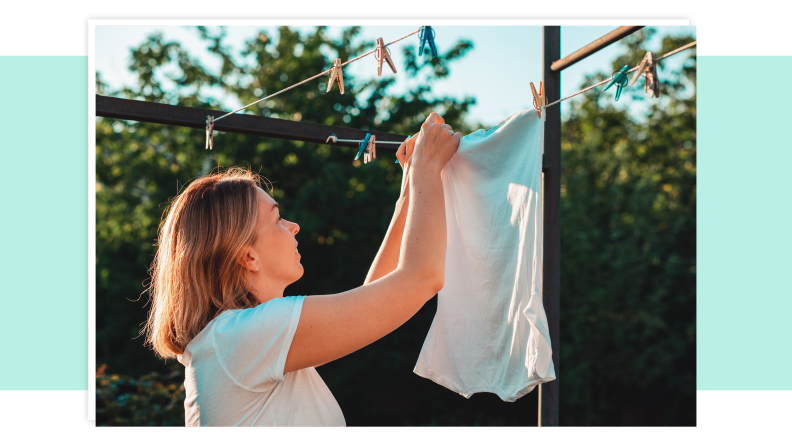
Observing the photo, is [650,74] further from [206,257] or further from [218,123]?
[218,123]

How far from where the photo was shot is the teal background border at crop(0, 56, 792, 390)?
1818 mm

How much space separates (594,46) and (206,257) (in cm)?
123

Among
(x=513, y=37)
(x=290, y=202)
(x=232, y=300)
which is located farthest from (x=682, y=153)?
(x=232, y=300)

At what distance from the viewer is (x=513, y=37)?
2508 mm

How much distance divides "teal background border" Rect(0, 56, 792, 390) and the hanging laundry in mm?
907

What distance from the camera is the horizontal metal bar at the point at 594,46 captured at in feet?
4.99

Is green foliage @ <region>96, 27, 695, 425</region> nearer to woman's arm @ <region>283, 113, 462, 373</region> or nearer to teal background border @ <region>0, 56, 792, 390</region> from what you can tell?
teal background border @ <region>0, 56, 792, 390</region>

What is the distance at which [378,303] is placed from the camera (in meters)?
1.06

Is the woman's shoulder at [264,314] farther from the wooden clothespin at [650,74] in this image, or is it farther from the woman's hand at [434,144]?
the wooden clothespin at [650,74]

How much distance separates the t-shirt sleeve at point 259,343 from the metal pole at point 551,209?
3.64ft

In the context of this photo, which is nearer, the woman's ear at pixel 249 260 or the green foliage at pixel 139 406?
the woman's ear at pixel 249 260

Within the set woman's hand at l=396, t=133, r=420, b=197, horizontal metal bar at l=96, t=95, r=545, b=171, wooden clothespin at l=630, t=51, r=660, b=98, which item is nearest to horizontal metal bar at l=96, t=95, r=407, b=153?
horizontal metal bar at l=96, t=95, r=545, b=171
